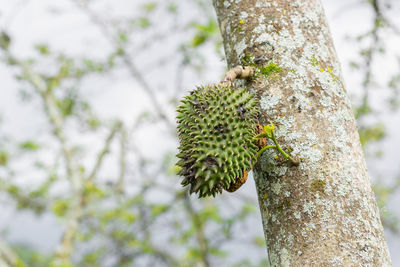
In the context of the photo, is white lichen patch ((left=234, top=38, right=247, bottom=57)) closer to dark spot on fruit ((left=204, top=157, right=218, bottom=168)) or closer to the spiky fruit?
the spiky fruit

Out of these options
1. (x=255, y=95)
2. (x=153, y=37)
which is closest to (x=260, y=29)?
(x=255, y=95)

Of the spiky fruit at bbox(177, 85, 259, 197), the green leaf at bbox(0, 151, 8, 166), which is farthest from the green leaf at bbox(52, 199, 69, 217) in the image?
the spiky fruit at bbox(177, 85, 259, 197)

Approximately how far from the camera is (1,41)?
7.60 meters

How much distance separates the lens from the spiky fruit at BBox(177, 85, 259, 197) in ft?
4.76

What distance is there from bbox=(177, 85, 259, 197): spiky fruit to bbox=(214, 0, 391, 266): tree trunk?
75 mm

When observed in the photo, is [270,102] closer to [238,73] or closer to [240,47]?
[238,73]

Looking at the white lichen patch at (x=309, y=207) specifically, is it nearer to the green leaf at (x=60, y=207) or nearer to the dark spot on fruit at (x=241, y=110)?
the dark spot on fruit at (x=241, y=110)

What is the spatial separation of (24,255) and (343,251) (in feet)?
109

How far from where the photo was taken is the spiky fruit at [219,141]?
145 cm

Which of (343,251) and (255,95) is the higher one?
(255,95)

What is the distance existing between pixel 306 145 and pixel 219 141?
1.10 ft

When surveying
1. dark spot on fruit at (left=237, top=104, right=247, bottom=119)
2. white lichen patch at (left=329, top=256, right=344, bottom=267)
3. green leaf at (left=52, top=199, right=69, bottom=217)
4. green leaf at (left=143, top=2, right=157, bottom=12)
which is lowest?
white lichen patch at (left=329, top=256, right=344, bottom=267)

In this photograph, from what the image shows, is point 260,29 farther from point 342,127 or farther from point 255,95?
point 342,127

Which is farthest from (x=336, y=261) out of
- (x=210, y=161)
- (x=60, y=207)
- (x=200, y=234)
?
(x=200, y=234)
